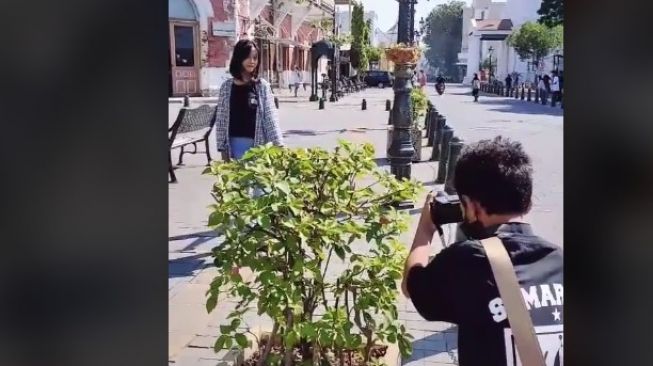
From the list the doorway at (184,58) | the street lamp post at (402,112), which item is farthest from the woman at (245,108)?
the street lamp post at (402,112)

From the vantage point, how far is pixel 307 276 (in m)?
2.02

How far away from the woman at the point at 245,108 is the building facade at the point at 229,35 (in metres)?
0.03

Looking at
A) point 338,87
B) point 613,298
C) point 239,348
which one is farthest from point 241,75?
point 613,298

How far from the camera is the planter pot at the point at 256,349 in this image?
2.22 meters

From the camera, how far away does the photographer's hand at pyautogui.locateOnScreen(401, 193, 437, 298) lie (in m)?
1.85

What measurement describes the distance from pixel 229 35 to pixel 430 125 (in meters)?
1.24

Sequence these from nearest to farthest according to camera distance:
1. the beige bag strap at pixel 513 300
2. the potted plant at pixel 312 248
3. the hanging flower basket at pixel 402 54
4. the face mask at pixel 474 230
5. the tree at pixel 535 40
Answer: the beige bag strap at pixel 513 300 < the face mask at pixel 474 230 < the potted plant at pixel 312 248 < the tree at pixel 535 40 < the hanging flower basket at pixel 402 54

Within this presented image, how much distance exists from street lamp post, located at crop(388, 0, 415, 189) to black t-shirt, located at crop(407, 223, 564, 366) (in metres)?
0.70

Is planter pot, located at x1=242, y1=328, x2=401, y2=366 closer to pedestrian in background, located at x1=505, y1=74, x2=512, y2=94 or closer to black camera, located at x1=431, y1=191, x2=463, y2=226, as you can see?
black camera, located at x1=431, y1=191, x2=463, y2=226

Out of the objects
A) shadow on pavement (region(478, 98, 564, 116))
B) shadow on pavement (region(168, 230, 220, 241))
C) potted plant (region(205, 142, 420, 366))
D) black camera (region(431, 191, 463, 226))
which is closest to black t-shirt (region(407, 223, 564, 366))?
black camera (region(431, 191, 463, 226))

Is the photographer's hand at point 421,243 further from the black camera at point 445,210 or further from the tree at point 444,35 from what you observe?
the tree at point 444,35

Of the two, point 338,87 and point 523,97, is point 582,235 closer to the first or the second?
point 523,97

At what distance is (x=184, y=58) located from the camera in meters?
2.17

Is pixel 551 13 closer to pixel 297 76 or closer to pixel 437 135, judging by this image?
pixel 297 76
